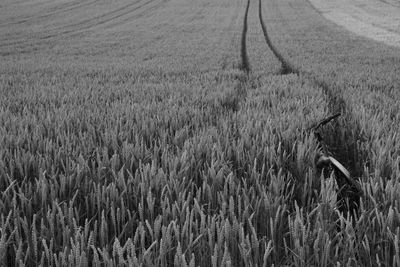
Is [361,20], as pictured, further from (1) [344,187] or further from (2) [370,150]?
(1) [344,187]

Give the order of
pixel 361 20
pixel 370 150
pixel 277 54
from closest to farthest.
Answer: pixel 370 150 → pixel 277 54 → pixel 361 20

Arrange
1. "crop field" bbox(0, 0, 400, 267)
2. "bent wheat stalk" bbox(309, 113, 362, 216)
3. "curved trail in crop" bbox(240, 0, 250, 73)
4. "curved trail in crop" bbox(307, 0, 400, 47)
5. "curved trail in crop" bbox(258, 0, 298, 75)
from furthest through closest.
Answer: "curved trail in crop" bbox(307, 0, 400, 47) → "curved trail in crop" bbox(240, 0, 250, 73) → "curved trail in crop" bbox(258, 0, 298, 75) → "bent wheat stalk" bbox(309, 113, 362, 216) → "crop field" bbox(0, 0, 400, 267)

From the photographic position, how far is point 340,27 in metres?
21.6

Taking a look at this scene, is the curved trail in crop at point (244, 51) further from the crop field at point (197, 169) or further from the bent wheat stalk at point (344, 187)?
the bent wheat stalk at point (344, 187)

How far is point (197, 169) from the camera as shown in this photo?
1.73m

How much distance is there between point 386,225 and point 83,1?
37731 mm

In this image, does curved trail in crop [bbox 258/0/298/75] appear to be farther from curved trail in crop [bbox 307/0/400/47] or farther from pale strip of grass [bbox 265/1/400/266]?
curved trail in crop [bbox 307/0/400/47]

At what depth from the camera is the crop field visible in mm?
995

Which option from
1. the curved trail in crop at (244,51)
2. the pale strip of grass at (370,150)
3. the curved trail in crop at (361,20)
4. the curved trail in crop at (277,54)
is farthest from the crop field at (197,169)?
the curved trail in crop at (361,20)

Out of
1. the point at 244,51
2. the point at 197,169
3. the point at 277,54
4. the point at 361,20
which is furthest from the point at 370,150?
the point at 361,20

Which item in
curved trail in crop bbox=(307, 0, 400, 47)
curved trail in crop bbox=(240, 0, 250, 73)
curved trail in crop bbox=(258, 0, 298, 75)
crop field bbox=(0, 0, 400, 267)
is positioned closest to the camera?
crop field bbox=(0, 0, 400, 267)

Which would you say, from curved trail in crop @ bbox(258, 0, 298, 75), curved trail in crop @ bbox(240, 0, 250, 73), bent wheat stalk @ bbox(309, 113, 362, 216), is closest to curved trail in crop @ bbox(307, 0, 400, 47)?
curved trail in crop @ bbox(258, 0, 298, 75)

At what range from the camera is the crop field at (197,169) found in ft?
3.26

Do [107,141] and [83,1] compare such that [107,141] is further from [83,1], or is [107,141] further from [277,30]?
[83,1]
